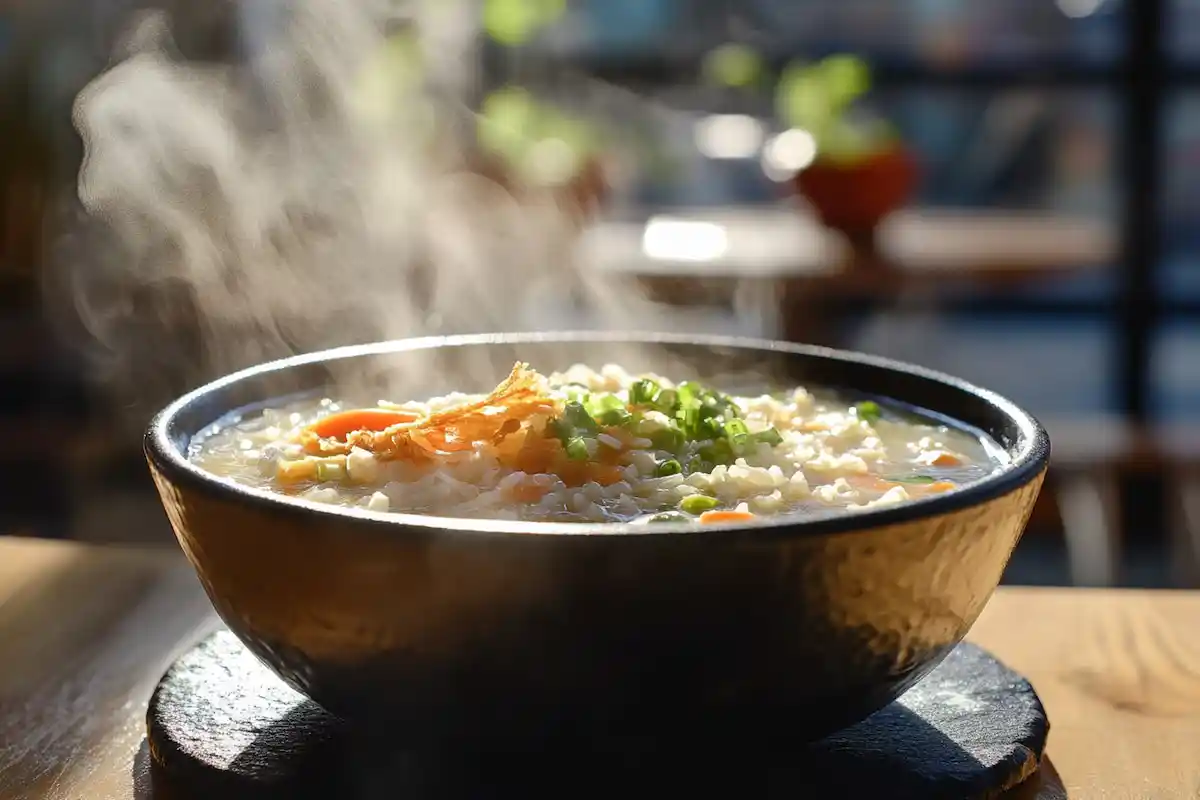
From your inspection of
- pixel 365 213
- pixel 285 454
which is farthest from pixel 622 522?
pixel 365 213

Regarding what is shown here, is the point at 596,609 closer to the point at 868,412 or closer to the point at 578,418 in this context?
the point at 578,418

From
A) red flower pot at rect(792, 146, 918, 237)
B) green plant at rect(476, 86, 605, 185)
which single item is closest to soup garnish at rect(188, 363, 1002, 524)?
green plant at rect(476, 86, 605, 185)

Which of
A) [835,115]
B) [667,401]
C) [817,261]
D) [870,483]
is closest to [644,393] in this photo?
[667,401]

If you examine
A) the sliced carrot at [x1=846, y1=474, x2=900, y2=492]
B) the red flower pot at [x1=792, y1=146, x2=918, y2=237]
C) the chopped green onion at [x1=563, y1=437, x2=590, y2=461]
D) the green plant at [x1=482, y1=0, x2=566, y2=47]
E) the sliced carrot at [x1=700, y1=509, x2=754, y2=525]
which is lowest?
the red flower pot at [x1=792, y1=146, x2=918, y2=237]

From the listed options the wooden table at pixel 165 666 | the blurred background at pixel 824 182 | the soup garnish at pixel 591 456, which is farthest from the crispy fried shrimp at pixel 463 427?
the blurred background at pixel 824 182

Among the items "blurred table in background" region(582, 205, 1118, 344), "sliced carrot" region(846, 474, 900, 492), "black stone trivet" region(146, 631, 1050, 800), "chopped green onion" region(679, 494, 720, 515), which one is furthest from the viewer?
"blurred table in background" region(582, 205, 1118, 344)

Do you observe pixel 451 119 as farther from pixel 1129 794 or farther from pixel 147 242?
pixel 1129 794

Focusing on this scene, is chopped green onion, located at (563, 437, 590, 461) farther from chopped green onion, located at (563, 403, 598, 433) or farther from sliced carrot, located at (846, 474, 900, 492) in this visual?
sliced carrot, located at (846, 474, 900, 492)
